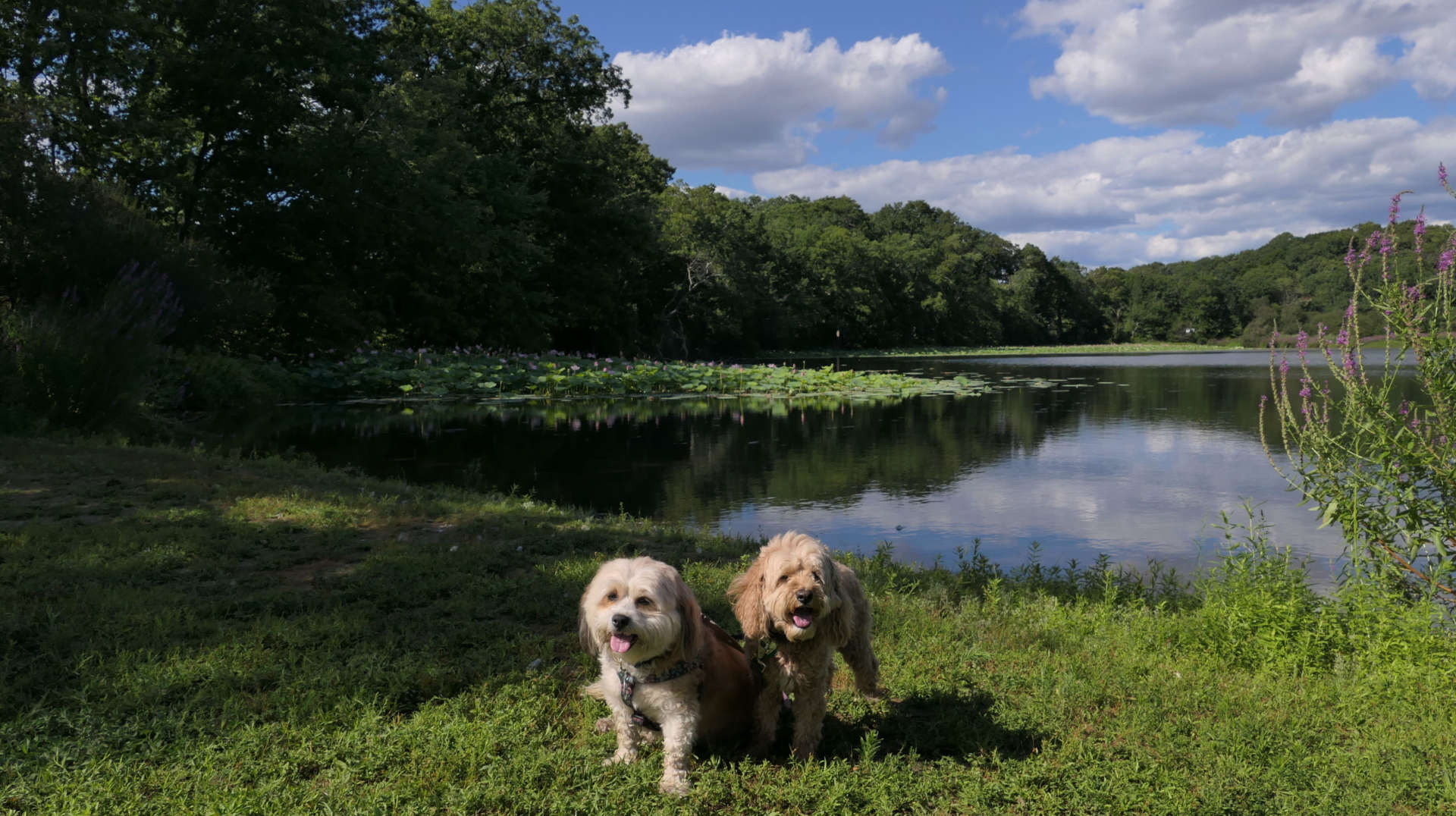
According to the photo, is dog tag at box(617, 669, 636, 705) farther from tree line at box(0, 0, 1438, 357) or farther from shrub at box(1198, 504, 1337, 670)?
tree line at box(0, 0, 1438, 357)

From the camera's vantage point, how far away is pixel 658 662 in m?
3.37

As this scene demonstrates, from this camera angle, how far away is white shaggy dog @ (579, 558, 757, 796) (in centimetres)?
321

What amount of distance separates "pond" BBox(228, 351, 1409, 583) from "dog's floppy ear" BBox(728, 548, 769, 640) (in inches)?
208

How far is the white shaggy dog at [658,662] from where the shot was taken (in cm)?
321

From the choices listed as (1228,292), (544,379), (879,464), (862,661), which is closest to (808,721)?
(862,661)

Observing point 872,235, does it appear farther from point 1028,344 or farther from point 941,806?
point 941,806

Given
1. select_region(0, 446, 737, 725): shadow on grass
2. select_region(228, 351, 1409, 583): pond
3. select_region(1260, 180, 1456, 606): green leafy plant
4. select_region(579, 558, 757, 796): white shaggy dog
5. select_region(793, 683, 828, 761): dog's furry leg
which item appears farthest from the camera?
select_region(228, 351, 1409, 583): pond

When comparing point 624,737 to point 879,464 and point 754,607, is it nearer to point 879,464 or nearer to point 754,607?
point 754,607

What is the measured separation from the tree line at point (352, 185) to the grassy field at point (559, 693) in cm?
1165

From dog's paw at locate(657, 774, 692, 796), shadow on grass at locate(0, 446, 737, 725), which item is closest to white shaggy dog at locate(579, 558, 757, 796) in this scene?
dog's paw at locate(657, 774, 692, 796)

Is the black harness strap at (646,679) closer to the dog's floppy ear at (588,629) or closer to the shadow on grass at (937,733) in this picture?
the dog's floppy ear at (588,629)

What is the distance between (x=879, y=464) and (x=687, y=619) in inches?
438

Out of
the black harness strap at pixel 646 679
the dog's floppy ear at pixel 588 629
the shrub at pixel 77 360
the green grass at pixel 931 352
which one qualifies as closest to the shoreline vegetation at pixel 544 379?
the shrub at pixel 77 360

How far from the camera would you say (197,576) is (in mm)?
5652
